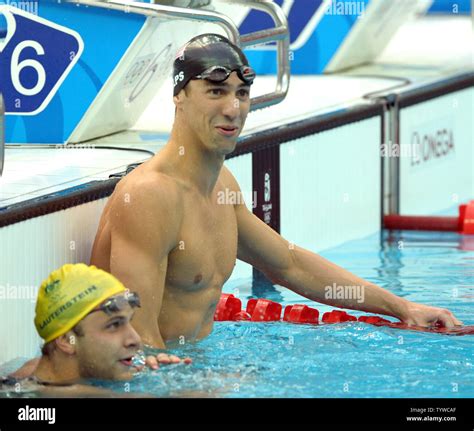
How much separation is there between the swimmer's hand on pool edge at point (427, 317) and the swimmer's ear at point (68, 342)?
4.54 feet

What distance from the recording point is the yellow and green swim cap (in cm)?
370

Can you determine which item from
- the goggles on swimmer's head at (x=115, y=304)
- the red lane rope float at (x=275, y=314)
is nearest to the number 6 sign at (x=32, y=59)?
the red lane rope float at (x=275, y=314)

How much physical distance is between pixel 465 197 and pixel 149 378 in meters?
4.89

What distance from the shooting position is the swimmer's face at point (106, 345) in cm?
371

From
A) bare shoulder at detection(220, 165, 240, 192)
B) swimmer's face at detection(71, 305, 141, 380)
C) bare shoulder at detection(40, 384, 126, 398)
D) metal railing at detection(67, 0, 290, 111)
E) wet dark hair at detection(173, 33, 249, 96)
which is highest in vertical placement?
metal railing at detection(67, 0, 290, 111)

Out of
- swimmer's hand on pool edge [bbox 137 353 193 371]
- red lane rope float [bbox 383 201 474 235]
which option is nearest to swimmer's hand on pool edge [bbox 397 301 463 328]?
swimmer's hand on pool edge [bbox 137 353 193 371]

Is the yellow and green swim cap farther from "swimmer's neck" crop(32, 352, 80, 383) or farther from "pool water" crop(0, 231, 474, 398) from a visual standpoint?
"pool water" crop(0, 231, 474, 398)

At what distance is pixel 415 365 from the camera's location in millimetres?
4195

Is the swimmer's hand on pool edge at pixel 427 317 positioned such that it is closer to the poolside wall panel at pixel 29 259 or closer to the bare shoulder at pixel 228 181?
the bare shoulder at pixel 228 181

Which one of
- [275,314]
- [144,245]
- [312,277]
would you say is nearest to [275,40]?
[275,314]

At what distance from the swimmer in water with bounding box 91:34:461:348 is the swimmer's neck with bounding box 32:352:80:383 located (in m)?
0.32

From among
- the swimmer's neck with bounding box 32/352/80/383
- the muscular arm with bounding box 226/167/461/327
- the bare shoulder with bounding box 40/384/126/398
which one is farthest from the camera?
the muscular arm with bounding box 226/167/461/327

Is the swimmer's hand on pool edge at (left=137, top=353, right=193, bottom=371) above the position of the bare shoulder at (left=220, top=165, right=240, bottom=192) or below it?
below
